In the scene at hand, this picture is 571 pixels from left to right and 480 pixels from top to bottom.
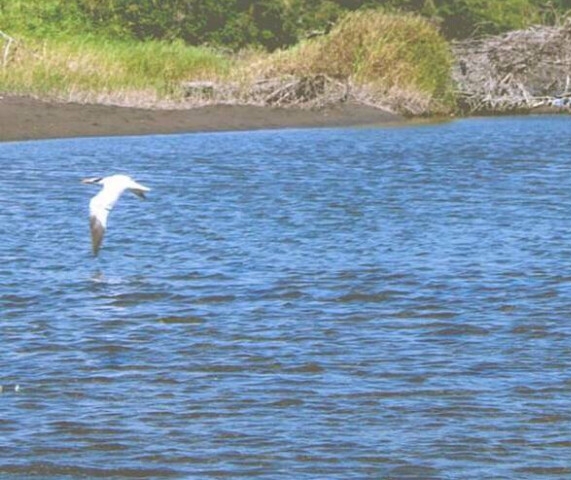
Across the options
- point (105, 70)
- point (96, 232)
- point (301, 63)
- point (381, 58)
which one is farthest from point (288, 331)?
point (381, 58)

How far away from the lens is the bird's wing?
11367 millimetres

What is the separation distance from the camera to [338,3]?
43.9 m

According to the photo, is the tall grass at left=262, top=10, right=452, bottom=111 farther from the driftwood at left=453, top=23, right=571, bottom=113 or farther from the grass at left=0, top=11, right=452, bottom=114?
the driftwood at left=453, top=23, right=571, bottom=113

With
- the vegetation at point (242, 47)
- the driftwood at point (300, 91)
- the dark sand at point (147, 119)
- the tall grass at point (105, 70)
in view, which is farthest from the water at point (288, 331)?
the driftwood at point (300, 91)

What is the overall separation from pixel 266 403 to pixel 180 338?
1957 mm

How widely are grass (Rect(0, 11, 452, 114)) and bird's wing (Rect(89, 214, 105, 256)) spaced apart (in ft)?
63.4

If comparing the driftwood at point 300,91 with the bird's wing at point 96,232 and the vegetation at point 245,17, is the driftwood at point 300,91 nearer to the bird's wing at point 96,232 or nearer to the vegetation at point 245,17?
the vegetation at point 245,17

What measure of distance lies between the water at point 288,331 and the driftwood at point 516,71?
15.8 meters

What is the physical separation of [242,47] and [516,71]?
783 cm

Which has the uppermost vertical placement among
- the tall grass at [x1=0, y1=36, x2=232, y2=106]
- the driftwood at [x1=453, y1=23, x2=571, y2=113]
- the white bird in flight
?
the white bird in flight

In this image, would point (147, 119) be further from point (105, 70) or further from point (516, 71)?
point (516, 71)

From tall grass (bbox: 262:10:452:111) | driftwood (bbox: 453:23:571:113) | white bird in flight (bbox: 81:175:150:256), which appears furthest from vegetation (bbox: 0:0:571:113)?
white bird in flight (bbox: 81:175:150:256)

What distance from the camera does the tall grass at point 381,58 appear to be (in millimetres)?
34188

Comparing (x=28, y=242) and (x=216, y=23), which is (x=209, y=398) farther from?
(x=216, y=23)
